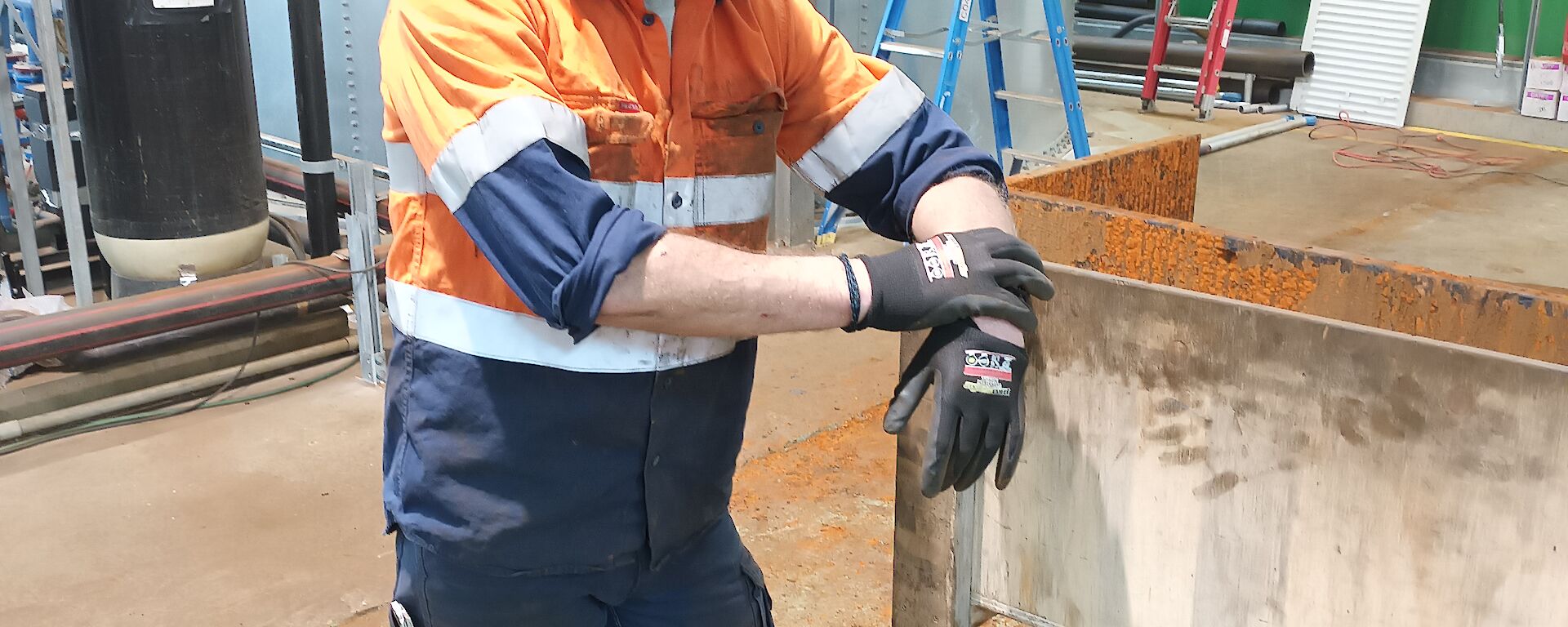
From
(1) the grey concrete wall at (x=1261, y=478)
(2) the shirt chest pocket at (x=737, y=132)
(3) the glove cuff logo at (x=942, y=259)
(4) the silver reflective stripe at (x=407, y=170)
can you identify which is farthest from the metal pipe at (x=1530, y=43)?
(4) the silver reflective stripe at (x=407, y=170)

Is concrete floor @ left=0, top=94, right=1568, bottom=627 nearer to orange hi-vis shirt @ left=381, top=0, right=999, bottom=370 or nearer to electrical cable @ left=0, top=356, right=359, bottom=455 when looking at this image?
electrical cable @ left=0, top=356, right=359, bottom=455

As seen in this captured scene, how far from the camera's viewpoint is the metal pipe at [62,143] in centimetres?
391

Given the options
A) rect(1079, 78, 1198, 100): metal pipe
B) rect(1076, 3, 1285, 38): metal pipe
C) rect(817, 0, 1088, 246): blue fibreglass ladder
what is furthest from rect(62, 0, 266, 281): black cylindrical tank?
rect(1076, 3, 1285, 38): metal pipe

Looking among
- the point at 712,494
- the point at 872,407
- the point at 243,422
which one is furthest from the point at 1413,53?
the point at 712,494

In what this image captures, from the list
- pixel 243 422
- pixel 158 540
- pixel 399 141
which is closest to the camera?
pixel 399 141

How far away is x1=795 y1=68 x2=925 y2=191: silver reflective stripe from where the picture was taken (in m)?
1.69

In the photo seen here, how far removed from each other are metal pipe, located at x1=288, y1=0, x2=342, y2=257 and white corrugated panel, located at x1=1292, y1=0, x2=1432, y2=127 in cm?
631

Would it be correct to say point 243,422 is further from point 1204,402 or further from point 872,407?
point 1204,402

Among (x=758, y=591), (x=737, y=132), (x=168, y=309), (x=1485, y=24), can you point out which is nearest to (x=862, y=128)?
(x=737, y=132)

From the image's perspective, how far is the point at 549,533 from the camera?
1.58m

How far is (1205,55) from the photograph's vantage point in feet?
26.8

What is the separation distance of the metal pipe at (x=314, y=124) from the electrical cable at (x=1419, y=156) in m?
5.16

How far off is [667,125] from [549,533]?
1.71 feet

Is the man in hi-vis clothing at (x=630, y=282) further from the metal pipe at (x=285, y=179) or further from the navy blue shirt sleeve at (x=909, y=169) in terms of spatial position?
the metal pipe at (x=285, y=179)
